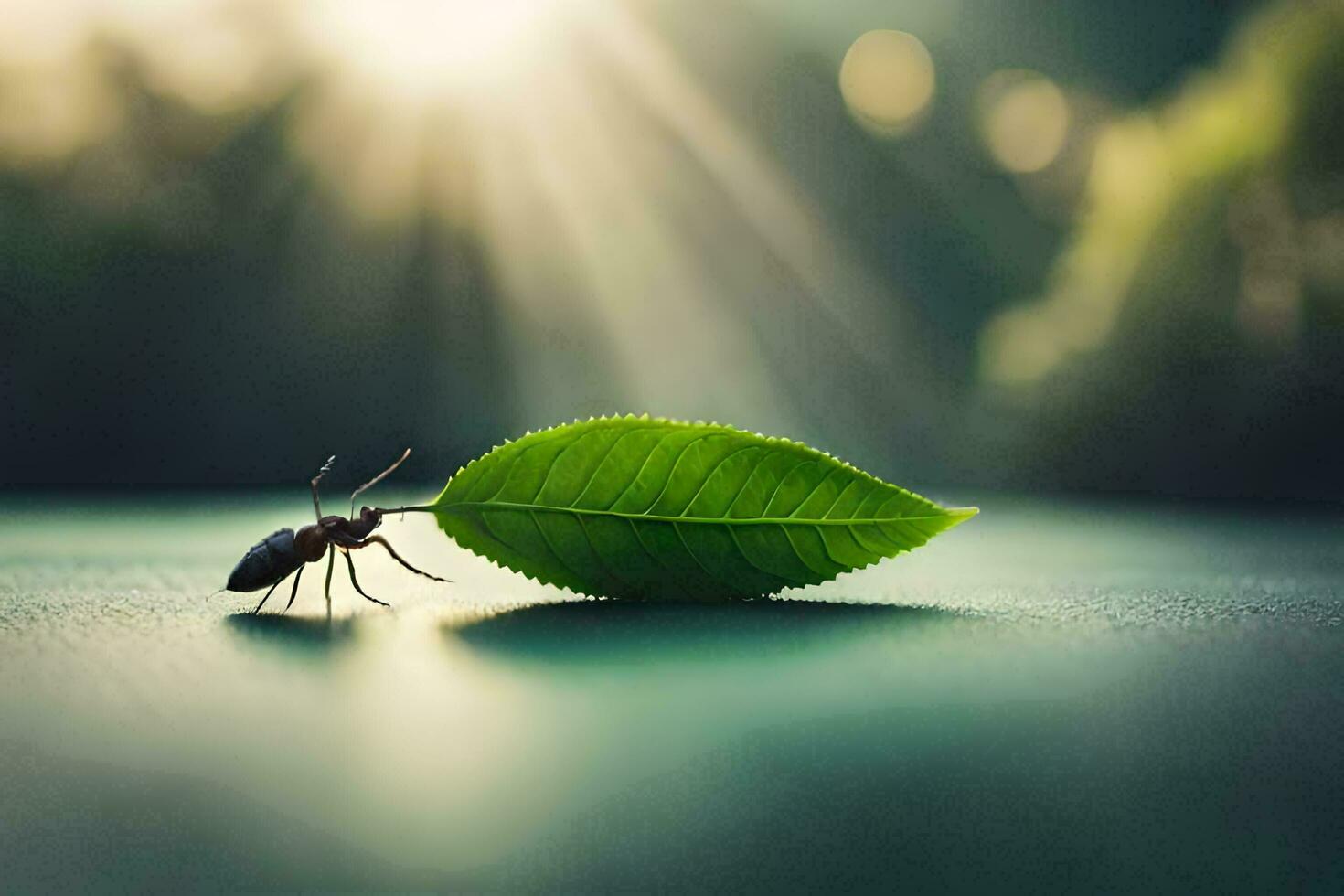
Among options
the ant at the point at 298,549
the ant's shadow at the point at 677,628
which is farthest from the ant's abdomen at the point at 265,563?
the ant's shadow at the point at 677,628

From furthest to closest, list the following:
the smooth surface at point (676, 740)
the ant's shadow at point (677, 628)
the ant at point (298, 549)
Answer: the ant at point (298, 549) < the ant's shadow at point (677, 628) < the smooth surface at point (676, 740)

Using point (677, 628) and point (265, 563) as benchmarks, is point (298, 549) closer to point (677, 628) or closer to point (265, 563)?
point (265, 563)

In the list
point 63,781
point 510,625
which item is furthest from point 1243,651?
point 63,781

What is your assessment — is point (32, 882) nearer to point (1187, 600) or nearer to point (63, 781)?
point (63, 781)

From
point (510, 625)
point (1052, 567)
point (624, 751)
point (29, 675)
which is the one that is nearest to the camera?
point (624, 751)

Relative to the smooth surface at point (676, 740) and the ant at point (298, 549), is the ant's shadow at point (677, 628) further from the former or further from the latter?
the ant at point (298, 549)

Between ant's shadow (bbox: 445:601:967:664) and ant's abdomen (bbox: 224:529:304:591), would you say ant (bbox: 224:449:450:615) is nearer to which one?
ant's abdomen (bbox: 224:529:304:591)

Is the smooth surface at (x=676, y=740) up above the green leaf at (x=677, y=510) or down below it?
below

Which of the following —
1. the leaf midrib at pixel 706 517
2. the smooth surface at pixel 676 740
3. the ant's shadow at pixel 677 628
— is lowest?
the smooth surface at pixel 676 740
